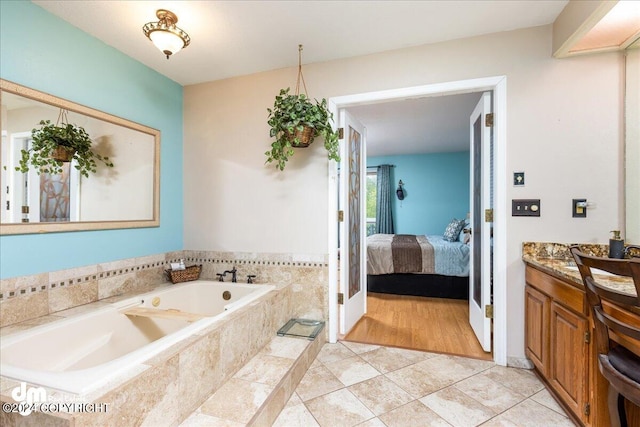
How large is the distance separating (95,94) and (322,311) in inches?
95.6

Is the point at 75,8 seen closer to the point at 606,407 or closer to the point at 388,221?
the point at 606,407

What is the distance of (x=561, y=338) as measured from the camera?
159 centimetres

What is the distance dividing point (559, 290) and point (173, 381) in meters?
2.01

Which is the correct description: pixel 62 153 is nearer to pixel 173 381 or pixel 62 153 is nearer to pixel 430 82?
pixel 173 381

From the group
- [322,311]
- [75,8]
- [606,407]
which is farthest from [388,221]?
[75,8]

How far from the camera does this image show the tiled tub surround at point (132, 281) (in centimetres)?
171

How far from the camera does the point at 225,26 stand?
6.59 feet

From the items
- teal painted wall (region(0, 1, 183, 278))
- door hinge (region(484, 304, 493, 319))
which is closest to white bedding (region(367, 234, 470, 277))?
door hinge (region(484, 304, 493, 319))

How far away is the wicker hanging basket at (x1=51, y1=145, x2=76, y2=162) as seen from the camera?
1909 mm

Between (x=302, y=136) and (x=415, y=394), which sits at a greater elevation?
(x=302, y=136)

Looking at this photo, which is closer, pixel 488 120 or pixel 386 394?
pixel 386 394

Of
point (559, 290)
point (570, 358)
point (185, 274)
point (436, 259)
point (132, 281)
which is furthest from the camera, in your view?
point (436, 259)

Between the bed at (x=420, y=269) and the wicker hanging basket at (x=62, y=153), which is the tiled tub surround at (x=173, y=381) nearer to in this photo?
the wicker hanging basket at (x=62, y=153)

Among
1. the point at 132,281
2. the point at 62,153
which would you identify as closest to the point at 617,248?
the point at 132,281
